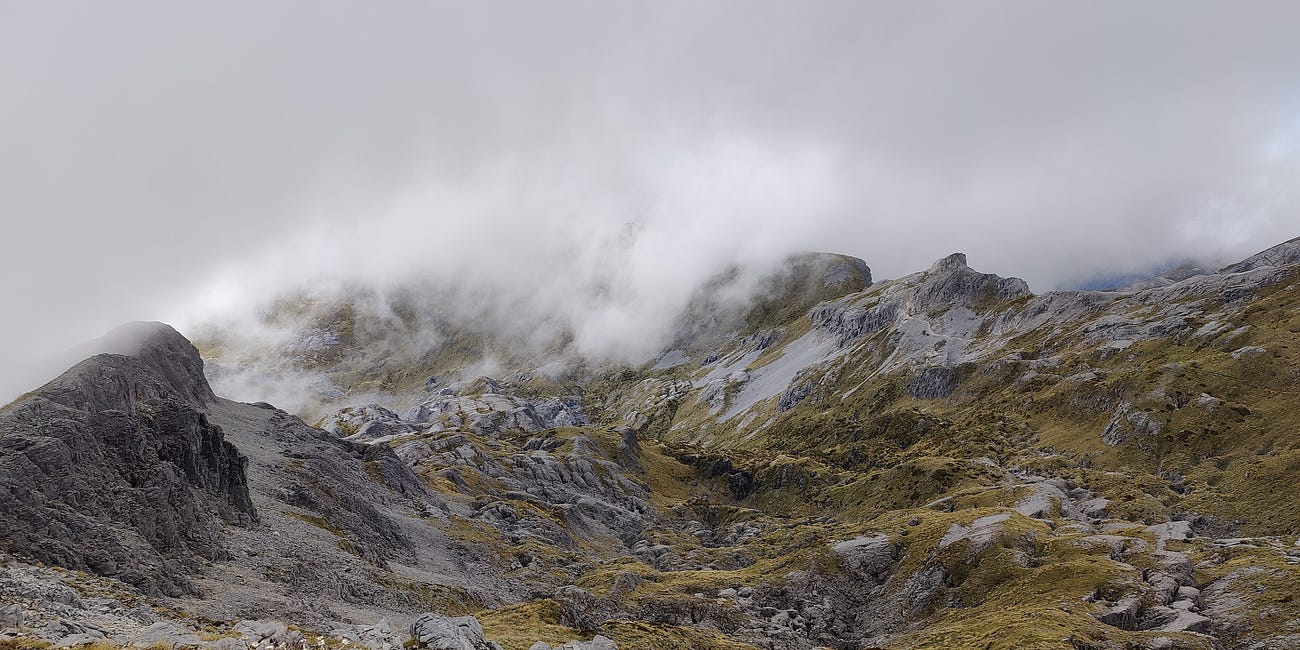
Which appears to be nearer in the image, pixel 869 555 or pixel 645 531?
pixel 869 555

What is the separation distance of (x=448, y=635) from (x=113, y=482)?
4195cm

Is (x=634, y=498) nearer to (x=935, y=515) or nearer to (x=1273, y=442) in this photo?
(x=935, y=515)

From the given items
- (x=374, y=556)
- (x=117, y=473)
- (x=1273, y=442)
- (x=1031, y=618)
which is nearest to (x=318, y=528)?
(x=374, y=556)

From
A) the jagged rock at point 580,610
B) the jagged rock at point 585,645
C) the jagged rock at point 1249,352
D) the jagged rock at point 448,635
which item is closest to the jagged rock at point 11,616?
the jagged rock at point 448,635

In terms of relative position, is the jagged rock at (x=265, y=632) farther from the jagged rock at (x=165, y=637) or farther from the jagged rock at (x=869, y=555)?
the jagged rock at (x=869, y=555)

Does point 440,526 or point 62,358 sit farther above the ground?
point 62,358

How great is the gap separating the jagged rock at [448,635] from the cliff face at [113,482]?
26.7 meters

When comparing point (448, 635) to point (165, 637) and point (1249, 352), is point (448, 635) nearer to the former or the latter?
point (165, 637)

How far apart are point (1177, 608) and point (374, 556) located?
82.5 m

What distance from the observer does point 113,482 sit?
174 feet

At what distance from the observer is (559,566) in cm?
9756

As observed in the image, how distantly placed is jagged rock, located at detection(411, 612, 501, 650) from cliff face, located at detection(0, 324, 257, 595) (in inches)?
1053

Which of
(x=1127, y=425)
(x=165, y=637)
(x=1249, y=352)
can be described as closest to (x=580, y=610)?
(x=165, y=637)

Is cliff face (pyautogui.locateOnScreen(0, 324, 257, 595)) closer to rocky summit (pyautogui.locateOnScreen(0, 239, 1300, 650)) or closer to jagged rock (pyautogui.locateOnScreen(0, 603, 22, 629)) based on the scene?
rocky summit (pyautogui.locateOnScreen(0, 239, 1300, 650))
